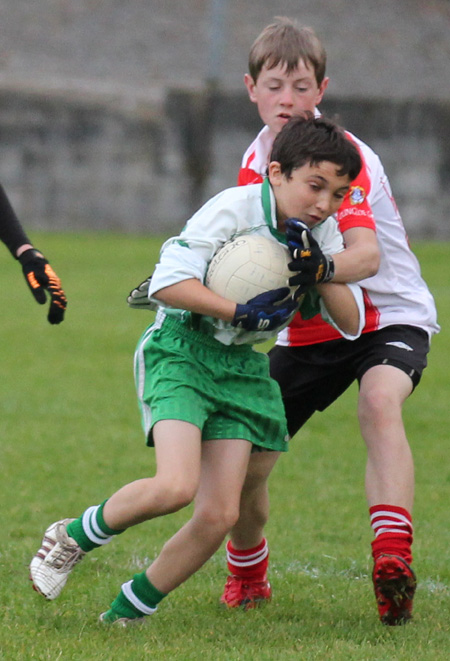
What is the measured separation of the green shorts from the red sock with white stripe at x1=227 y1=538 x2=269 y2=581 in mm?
629

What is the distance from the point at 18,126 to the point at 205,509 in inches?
655

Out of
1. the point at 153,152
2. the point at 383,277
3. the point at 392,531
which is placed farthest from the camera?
the point at 153,152

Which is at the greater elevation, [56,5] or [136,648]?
[136,648]

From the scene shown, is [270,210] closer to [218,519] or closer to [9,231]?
[218,519]

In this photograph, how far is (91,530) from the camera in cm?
388

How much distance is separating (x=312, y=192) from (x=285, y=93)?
2.35 feet

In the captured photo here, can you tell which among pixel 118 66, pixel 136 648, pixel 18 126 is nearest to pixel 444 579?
pixel 136 648

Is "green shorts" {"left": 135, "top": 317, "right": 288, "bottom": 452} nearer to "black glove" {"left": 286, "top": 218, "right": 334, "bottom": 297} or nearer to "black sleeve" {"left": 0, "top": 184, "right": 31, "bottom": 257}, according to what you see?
"black glove" {"left": 286, "top": 218, "right": 334, "bottom": 297}

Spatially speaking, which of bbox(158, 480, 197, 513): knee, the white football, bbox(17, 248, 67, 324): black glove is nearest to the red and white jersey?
the white football

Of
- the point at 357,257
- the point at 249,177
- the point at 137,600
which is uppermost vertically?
the point at 249,177

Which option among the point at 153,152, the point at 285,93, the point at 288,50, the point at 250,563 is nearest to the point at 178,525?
the point at 250,563

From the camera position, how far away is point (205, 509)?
3.82 m

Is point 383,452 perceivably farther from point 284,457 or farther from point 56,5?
point 56,5

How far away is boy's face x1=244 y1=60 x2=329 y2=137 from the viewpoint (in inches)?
172
